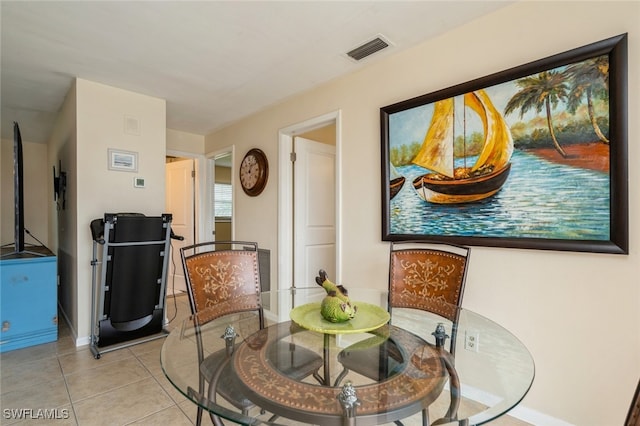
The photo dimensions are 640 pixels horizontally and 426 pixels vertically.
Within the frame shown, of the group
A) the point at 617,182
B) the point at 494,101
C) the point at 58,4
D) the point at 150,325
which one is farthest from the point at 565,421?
the point at 58,4

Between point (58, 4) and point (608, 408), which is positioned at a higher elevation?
point (58, 4)

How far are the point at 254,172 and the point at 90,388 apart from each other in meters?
2.52

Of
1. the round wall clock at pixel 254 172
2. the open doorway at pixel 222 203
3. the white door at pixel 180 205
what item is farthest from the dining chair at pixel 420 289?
the open doorway at pixel 222 203

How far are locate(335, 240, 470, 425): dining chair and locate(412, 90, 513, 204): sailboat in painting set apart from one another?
377 millimetres

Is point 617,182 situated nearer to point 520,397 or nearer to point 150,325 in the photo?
point 520,397

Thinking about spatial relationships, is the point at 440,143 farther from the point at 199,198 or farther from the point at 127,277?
the point at 199,198

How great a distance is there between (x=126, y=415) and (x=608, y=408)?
105 inches

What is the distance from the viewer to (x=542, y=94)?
5.50 ft

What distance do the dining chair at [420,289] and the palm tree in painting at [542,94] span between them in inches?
33.9

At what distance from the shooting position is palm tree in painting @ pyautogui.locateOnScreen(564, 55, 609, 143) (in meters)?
1.49

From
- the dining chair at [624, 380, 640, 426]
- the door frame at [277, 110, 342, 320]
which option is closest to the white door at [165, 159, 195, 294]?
the door frame at [277, 110, 342, 320]

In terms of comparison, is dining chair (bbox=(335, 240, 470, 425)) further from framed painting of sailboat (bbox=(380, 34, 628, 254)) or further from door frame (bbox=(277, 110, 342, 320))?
door frame (bbox=(277, 110, 342, 320))

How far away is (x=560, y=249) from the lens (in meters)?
1.62

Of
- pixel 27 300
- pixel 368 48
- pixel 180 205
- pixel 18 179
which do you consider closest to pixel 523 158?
pixel 368 48
